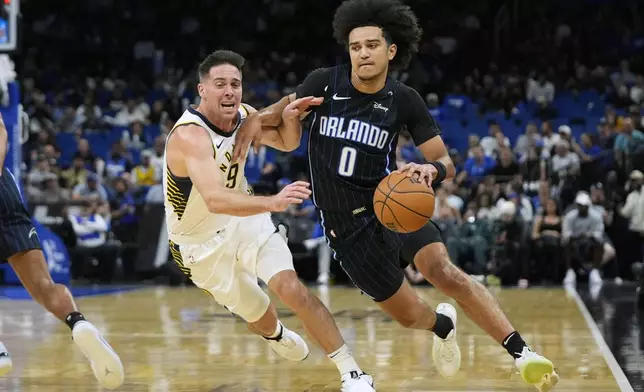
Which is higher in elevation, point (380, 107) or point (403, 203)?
point (380, 107)

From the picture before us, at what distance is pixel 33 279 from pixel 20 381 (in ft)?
2.82

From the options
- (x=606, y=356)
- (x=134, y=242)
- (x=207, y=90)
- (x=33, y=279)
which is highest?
(x=207, y=90)

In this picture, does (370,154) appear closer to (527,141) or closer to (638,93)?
(527,141)

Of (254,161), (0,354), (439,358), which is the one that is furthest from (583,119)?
(0,354)

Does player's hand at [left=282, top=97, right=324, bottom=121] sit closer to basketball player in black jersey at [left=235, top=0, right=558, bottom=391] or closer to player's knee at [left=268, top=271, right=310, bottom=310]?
basketball player in black jersey at [left=235, top=0, right=558, bottom=391]

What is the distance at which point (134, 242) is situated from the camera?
16719 mm

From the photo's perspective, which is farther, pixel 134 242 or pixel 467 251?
pixel 134 242

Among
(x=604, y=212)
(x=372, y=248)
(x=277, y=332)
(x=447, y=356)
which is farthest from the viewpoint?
(x=604, y=212)

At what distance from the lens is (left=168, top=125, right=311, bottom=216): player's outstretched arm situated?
16.1ft

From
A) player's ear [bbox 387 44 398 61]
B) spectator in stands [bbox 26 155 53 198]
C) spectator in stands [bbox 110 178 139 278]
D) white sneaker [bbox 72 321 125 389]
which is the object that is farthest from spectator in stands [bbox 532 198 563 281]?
white sneaker [bbox 72 321 125 389]

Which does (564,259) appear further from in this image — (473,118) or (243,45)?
(243,45)

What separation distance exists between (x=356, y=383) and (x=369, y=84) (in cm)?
161

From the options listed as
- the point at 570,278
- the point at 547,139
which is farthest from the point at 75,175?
the point at 570,278

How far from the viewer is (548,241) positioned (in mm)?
15391
